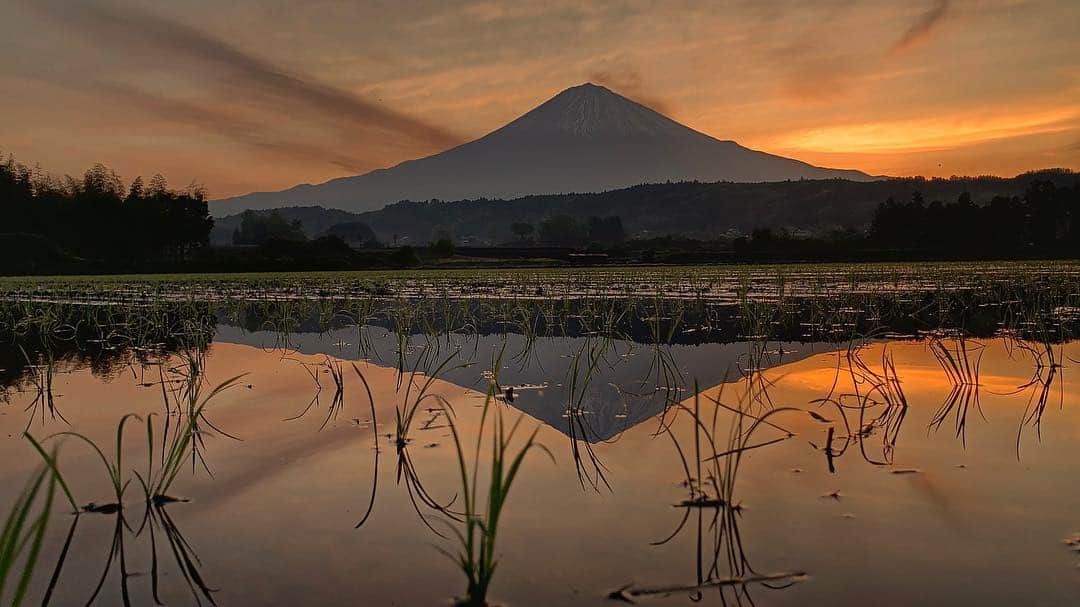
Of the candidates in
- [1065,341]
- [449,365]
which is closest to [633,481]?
[449,365]

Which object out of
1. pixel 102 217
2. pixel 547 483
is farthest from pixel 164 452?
pixel 102 217

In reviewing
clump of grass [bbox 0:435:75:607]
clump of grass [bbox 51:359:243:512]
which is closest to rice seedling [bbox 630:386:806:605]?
clump of grass [bbox 0:435:75:607]

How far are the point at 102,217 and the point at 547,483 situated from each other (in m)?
86.0

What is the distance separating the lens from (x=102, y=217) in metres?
75.6

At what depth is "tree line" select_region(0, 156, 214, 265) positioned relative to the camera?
250 feet

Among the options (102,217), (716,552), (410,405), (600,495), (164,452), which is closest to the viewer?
(716,552)

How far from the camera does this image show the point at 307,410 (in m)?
6.14

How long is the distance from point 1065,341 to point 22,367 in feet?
Result: 45.8

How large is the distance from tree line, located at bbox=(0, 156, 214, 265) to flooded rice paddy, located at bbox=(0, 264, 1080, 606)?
7776cm

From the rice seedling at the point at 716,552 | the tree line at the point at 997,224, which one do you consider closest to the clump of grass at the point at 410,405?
the rice seedling at the point at 716,552

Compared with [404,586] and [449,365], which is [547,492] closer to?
[404,586]

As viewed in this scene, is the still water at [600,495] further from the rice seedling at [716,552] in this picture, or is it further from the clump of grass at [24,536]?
the clump of grass at [24,536]

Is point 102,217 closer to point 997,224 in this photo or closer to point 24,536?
point 24,536

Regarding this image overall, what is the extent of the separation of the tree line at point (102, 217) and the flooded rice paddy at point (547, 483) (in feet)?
255
